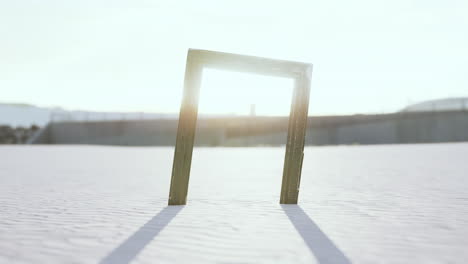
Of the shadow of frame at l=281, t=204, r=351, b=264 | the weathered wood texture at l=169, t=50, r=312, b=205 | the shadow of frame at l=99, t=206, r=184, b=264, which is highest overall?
the weathered wood texture at l=169, t=50, r=312, b=205

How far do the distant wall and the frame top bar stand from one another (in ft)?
85.4

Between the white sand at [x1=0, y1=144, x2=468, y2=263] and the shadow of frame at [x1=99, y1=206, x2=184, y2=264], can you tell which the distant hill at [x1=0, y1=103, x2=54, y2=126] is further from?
the shadow of frame at [x1=99, y1=206, x2=184, y2=264]

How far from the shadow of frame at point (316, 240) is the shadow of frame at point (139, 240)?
54.5 inches

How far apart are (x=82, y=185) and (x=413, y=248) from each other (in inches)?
243

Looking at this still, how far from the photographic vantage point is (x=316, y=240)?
385 cm

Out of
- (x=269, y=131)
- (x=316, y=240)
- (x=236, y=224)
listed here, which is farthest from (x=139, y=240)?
(x=269, y=131)

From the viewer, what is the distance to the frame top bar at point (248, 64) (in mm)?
5484

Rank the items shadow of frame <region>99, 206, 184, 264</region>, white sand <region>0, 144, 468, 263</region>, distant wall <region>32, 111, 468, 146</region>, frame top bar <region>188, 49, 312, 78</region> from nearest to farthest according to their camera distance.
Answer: shadow of frame <region>99, 206, 184, 264</region>
white sand <region>0, 144, 468, 263</region>
frame top bar <region>188, 49, 312, 78</region>
distant wall <region>32, 111, 468, 146</region>

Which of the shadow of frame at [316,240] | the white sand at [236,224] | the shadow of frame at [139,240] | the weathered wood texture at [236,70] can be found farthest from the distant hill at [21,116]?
the shadow of frame at [316,240]

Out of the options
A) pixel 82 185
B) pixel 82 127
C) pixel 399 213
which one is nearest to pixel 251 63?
pixel 399 213

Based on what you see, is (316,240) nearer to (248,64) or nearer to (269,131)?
(248,64)

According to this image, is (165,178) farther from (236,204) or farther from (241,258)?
(241,258)

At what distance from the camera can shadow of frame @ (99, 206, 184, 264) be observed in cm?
328

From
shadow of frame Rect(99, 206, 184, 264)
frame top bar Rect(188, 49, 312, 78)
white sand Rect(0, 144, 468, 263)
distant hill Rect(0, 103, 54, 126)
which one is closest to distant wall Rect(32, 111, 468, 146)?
white sand Rect(0, 144, 468, 263)
